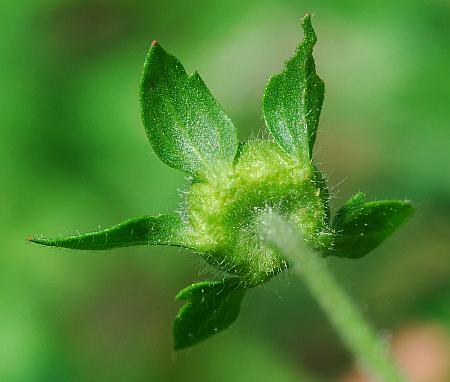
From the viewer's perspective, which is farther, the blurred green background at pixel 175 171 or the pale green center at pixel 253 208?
the blurred green background at pixel 175 171

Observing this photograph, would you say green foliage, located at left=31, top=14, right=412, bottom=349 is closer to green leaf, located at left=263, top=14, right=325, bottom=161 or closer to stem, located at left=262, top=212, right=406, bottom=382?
green leaf, located at left=263, top=14, right=325, bottom=161

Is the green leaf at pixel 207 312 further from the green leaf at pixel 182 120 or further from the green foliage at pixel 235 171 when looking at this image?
the green leaf at pixel 182 120

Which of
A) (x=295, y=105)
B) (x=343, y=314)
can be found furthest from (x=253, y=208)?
(x=343, y=314)

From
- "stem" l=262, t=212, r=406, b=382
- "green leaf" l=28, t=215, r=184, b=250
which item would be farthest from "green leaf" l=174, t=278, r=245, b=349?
"stem" l=262, t=212, r=406, b=382

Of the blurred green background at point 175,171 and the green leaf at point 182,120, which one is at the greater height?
the blurred green background at point 175,171

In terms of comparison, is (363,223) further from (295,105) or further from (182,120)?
(182,120)

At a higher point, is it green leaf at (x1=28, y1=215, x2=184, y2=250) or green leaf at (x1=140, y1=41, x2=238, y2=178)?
green leaf at (x1=140, y1=41, x2=238, y2=178)

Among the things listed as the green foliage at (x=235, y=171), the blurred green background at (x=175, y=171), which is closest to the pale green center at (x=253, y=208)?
the green foliage at (x=235, y=171)
